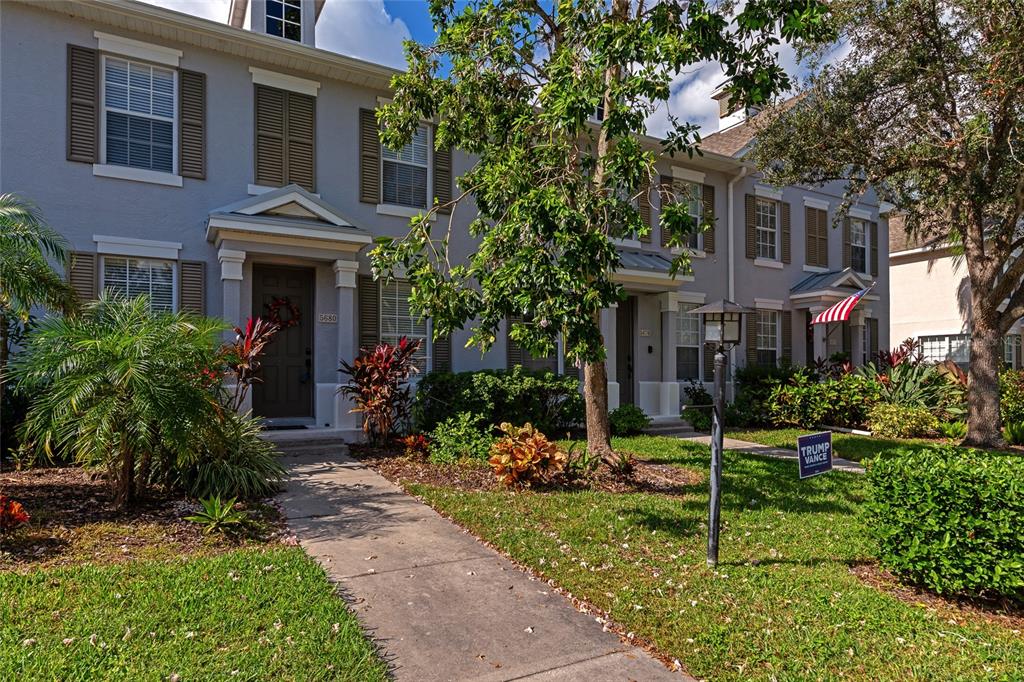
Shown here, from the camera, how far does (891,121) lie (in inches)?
396

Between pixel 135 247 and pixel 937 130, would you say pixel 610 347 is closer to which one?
pixel 937 130

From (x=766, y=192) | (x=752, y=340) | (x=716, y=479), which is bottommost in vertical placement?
(x=716, y=479)

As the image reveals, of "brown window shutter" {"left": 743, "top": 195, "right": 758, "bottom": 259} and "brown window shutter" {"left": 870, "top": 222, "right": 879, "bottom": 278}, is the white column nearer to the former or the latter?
"brown window shutter" {"left": 743, "top": 195, "right": 758, "bottom": 259}

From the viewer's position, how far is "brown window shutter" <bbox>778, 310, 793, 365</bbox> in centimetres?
1492

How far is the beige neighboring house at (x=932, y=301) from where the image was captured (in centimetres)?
1988

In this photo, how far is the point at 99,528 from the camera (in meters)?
4.96

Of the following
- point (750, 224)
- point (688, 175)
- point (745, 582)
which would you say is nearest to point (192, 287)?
point (745, 582)

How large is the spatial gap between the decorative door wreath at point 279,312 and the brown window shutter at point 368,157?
6.93 ft

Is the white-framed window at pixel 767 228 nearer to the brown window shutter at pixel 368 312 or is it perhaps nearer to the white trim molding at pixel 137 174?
the brown window shutter at pixel 368 312

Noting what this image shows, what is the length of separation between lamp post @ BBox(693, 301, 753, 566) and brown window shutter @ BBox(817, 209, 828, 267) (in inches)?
477

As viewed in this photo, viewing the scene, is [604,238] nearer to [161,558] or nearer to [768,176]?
[161,558]

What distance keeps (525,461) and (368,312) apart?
457cm

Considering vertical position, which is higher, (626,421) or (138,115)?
(138,115)

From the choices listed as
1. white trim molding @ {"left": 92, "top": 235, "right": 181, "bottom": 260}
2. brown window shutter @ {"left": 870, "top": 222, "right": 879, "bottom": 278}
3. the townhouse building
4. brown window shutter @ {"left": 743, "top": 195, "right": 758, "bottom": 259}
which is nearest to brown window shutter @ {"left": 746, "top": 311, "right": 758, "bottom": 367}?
brown window shutter @ {"left": 743, "top": 195, "right": 758, "bottom": 259}
